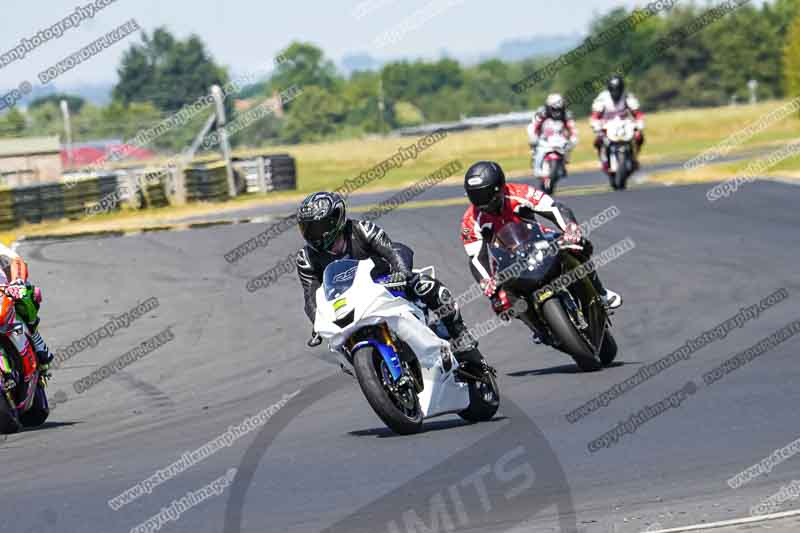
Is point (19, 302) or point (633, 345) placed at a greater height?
point (19, 302)

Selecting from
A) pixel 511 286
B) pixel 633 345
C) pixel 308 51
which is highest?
pixel 308 51

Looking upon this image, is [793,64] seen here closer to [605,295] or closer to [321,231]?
[605,295]

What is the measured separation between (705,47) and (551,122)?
311 feet

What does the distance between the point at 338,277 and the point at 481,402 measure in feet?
4.26

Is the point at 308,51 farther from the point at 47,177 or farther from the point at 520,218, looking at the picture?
the point at 520,218

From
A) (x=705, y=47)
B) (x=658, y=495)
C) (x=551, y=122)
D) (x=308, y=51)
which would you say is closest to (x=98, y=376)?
(x=658, y=495)

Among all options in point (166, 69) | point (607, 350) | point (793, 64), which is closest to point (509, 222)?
point (607, 350)

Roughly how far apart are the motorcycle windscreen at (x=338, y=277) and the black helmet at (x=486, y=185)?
250 cm

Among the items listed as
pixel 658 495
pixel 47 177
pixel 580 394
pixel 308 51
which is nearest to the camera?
pixel 658 495

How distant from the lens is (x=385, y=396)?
908 cm

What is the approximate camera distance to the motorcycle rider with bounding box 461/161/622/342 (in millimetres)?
11883

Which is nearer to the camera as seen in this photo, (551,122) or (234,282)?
(234,282)

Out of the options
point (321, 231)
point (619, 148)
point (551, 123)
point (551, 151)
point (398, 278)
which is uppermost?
point (321, 231)

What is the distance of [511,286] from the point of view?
38.7 ft
